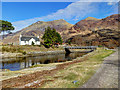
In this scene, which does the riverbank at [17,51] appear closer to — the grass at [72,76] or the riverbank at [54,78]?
the riverbank at [54,78]

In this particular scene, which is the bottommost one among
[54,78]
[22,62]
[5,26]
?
[22,62]

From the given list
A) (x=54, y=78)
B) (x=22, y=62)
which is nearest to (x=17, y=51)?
(x=22, y=62)

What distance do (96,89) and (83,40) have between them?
165128 millimetres

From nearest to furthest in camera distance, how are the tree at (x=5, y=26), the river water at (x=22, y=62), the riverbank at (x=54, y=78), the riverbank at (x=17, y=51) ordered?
the riverbank at (x=54, y=78), the river water at (x=22, y=62), the riverbank at (x=17, y=51), the tree at (x=5, y=26)

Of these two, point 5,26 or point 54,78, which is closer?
point 54,78

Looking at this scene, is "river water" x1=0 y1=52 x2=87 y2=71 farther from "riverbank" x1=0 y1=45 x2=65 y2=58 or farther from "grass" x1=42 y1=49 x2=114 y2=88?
"grass" x1=42 y1=49 x2=114 y2=88

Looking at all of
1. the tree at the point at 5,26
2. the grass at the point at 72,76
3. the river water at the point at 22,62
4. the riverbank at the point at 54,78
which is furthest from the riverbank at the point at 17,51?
the grass at the point at 72,76

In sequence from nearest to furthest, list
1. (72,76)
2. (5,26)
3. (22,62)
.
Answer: (72,76), (22,62), (5,26)

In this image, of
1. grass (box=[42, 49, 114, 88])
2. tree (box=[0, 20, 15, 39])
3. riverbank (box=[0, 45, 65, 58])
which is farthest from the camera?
tree (box=[0, 20, 15, 39])

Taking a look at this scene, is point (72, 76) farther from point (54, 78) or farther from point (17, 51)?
point (17, 51)

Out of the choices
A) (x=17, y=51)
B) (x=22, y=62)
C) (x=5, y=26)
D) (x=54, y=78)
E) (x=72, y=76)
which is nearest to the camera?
(x=54, y=78)

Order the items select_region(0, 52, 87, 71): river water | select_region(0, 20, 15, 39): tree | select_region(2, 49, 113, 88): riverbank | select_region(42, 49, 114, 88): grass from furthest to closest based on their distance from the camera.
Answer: select_region(0, 20, 15, 39): tree
select_region(0, 52, 87, 71): river water
select_region(2, 49, 113, 88): riverbank
select_region(42, 49, 114, 88): grass

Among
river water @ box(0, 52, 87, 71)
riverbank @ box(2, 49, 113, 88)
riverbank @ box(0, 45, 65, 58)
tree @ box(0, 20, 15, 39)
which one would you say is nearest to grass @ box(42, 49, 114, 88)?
riverbank @ box(2, 49, 113, 88)

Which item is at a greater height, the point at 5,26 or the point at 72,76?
the point at 5,26
